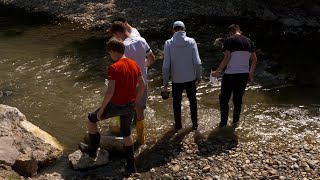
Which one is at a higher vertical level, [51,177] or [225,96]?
[225,96]

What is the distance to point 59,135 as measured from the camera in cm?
933

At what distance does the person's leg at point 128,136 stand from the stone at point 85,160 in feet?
1.82

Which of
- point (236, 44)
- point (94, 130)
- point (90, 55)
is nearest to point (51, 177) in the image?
point (94, 130)

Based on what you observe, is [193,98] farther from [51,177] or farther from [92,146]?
[51,177]

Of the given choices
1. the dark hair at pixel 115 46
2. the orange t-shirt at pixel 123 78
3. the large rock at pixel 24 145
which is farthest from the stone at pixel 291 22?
the dark hair at pixel 115 46

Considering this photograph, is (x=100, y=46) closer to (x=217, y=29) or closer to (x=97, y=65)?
(x=97, y=65)

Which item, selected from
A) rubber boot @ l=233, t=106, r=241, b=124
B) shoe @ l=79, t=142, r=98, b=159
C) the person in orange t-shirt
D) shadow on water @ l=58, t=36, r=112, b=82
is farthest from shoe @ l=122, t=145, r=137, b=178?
shadow on water @ l=58, t=36, r=112, b=82

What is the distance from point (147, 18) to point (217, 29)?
389 cm

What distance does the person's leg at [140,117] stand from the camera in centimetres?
827

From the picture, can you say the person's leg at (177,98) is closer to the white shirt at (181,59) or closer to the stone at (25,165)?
the white shirt at (181,59)

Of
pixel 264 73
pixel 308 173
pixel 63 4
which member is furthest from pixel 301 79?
pixel 63 4

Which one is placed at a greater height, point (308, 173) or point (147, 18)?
point (147, 18)

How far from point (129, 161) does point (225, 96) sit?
272cm

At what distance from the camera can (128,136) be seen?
7.23 meters
